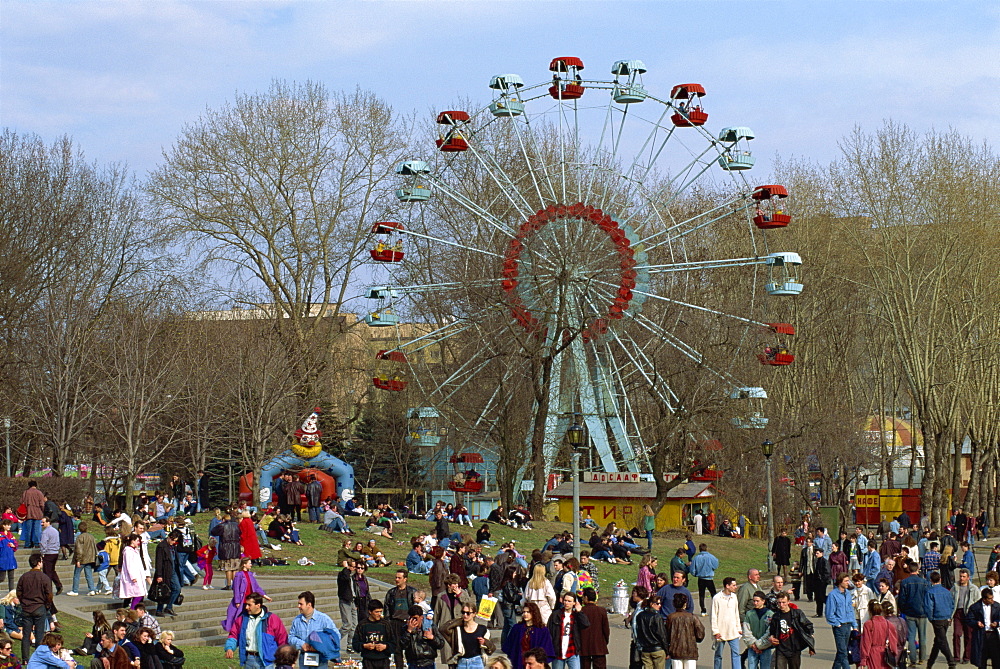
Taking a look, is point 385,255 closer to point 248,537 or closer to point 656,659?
point 248,537

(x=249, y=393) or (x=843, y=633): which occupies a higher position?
(x=249, y=393)

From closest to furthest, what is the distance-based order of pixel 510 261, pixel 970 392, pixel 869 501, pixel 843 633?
pixel 843 633 < pixel 510 261 < pixel 970 392 < pixel 869 501

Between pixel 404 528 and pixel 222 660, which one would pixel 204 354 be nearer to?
pixel 404 528

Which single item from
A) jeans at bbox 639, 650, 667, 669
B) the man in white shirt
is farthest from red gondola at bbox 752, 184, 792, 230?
jeans at bbox 639, 650, 667, 669

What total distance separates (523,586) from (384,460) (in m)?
44.2

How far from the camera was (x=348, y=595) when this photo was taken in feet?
63.7

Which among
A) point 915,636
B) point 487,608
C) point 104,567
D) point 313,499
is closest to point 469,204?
point 313,499

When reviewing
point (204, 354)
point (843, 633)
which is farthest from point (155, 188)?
point (843, 633)

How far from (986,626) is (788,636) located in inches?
123

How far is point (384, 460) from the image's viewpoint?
64500 millimetres

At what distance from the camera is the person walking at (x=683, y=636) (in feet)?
51.1

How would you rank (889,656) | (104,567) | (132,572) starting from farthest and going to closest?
1. (104,567)
2. (132,572)
3. (889,656)

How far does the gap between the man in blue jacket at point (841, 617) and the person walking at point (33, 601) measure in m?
10.2

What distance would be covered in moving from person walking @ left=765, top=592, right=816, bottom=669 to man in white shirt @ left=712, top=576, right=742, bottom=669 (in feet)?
2.75
